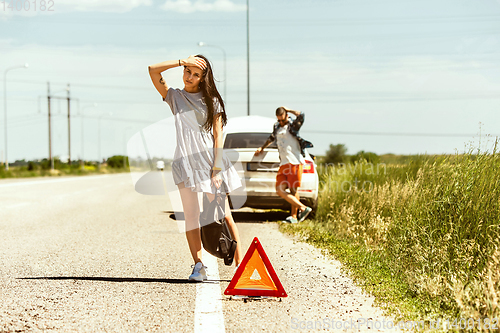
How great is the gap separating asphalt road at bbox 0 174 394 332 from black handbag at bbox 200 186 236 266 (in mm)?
308

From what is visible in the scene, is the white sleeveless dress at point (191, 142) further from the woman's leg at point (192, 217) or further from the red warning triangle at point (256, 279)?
the red warning triangle at point (256, 279)

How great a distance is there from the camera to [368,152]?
485 inches

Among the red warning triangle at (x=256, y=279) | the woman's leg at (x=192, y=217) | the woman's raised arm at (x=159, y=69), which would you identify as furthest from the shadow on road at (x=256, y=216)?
the red warning triangle at (x=256, y=279)

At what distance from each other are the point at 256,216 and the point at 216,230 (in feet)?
20.8

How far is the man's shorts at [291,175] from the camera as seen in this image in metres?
9.21

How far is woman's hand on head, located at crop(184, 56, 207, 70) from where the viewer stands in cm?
450

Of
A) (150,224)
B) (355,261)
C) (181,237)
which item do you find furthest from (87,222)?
(355,261)

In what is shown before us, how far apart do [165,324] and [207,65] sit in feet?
7.31

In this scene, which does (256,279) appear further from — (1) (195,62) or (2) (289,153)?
(2) (289,153)

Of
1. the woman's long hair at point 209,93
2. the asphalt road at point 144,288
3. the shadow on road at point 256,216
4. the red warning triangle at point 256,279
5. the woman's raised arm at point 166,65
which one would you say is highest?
the woman's raised arm at point 166,65

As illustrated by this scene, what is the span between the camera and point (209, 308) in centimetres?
397

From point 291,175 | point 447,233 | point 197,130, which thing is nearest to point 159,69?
point 197,130

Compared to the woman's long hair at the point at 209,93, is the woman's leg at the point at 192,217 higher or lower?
lower

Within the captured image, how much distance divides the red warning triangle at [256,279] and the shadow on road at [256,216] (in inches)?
216
